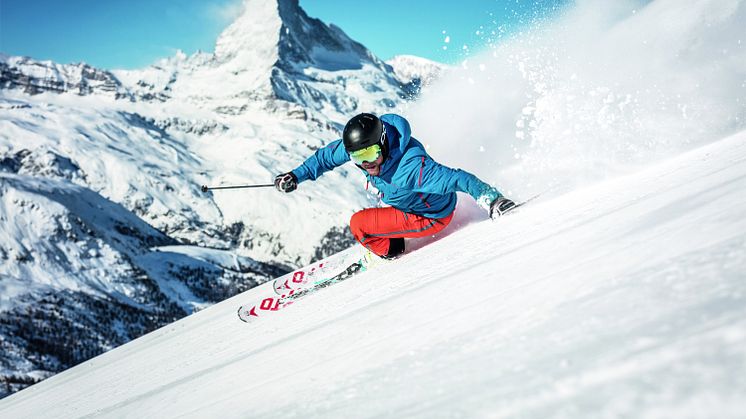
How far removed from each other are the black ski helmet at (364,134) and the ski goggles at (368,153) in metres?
0.03

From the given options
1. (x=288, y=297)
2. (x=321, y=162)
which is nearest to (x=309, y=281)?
(x=288, y=297)

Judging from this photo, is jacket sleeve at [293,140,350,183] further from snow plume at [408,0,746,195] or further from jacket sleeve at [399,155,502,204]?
snow plume at [408,0,746,195]

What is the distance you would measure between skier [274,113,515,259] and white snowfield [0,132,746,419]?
180cm

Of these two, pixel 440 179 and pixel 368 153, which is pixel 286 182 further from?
pixel 440 179

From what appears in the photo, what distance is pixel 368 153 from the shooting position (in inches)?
186

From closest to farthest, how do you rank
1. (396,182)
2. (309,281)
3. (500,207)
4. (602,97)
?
(500,207) → (396,182) → (309,281) → (602,97)

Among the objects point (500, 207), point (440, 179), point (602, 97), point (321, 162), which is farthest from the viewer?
point (602, 97)

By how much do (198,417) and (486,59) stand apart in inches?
699

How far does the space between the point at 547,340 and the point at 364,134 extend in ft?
12.3

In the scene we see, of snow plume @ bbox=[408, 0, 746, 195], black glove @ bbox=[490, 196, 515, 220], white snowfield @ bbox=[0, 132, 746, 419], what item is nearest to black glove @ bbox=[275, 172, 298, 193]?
black glove @ bbox=[490, 196, 515, 220]

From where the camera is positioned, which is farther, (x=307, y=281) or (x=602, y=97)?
(x=602, y=97)

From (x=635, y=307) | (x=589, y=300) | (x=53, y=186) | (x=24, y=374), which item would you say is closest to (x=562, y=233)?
(x=589, y=300)

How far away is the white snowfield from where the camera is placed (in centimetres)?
78

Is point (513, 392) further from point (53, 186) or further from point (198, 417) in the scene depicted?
point (53, 186)
